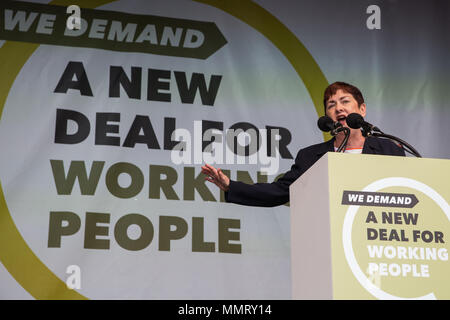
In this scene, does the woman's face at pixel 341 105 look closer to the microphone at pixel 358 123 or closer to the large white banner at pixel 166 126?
the microphone at pixel 358 123

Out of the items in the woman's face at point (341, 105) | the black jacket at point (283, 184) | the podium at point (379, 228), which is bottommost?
the podium at point (379, 228)

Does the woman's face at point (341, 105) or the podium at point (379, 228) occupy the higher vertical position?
the woman's face at point (341, 105)

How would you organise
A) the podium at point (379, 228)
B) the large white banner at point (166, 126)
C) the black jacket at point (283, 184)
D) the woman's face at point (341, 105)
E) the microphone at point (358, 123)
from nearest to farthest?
the podium at point (379, 228) → the microphone at point (358, 123) → the black jacket at point (283, 184) → the woman's face at point (341, 105) → the large white banner at point (166, 126)

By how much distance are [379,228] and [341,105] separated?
1.15m

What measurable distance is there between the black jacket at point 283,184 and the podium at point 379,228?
0.69 metres

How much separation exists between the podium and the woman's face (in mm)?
→ 966

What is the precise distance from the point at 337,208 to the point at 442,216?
0.29m

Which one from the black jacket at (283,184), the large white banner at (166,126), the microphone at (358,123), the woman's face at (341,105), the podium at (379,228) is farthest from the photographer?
the large white banner at (166,126)

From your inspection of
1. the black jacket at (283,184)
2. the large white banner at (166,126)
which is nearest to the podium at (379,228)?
the black jacket at (283,184)

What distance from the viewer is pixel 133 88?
3.78 metres

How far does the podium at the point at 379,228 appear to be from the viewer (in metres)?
1.73

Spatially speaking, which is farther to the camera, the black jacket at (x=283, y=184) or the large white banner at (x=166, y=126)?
the large white banner at (x=166, y=126)

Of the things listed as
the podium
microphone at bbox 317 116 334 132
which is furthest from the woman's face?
the podium

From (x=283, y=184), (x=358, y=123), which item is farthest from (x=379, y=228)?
(x=283, y=184)
